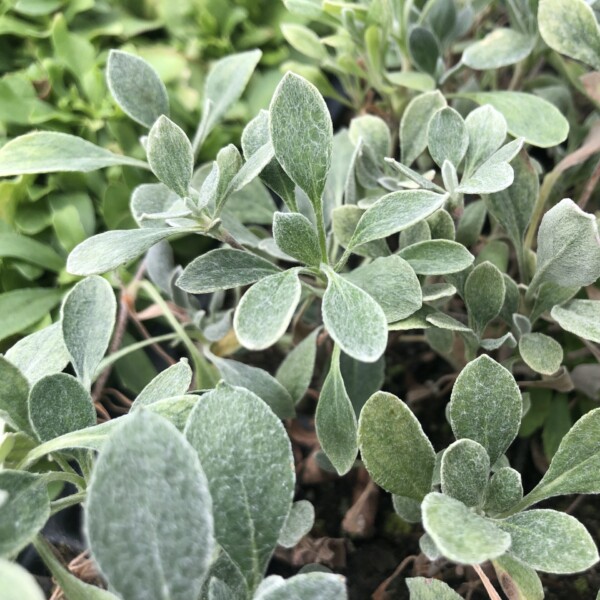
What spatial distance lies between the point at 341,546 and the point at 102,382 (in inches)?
12.4

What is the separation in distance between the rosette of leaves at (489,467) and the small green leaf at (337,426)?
64 millimetres

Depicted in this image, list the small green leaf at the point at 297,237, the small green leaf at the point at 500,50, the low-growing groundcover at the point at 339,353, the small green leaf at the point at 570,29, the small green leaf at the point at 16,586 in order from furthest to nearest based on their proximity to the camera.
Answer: the small green leaf at the point at 500,50, the small green leaf at the point at 570,29, the small green leaf at the point at 297,237, the low-growing groundcover at the point at 339,353, the small green leaf at the point at 16,586

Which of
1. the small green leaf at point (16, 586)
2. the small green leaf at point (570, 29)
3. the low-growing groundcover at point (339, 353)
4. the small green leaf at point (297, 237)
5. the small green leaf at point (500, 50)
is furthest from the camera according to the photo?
the small green leaf at point (500, 50)

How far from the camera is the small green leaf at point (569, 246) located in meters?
0.47

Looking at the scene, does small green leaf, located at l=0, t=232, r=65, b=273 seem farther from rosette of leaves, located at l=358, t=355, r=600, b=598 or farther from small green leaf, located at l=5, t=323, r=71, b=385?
rosette of leaves, located at l=358, t=355, r=600, b=598

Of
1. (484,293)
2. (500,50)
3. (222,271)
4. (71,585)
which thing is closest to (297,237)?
(222,271)

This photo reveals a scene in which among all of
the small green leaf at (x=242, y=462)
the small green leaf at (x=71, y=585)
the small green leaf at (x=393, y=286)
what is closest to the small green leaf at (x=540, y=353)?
the small green leaf at (x=393, y=286)

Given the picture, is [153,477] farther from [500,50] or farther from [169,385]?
[500,50]

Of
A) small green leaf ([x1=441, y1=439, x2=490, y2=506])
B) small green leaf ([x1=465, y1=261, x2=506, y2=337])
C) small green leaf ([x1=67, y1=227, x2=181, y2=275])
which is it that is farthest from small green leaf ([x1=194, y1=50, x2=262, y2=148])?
small green leaf ([x1=441, y1=439, x2=490, y2=506])

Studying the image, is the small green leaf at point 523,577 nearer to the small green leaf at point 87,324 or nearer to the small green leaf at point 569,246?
the small green leaf at point 569,246

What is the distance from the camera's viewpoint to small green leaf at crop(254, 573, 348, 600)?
1.07ft

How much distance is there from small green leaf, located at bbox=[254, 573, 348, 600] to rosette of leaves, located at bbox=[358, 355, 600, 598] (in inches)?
3.3

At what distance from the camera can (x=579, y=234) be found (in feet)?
1.55

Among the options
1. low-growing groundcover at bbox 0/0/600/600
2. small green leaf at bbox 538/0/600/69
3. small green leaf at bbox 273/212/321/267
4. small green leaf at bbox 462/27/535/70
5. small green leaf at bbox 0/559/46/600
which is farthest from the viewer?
small green leaf at bbox 462/27/535/70
